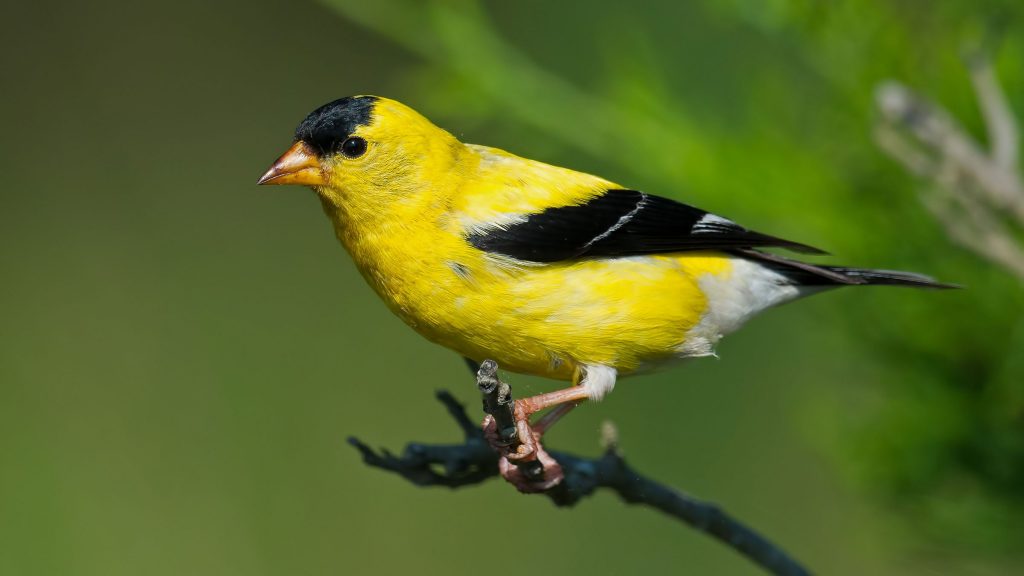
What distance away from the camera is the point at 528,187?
2643mm

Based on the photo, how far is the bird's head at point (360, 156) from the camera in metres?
2.52

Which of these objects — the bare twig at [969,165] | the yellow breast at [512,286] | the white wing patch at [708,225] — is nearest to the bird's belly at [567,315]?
the yellow breast at [512,286]

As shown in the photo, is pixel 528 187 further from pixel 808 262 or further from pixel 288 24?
pixel 288 24

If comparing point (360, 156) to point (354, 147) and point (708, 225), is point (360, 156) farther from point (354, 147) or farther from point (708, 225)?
point (708, 225)

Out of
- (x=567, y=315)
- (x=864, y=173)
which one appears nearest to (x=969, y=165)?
(x=864, y=173)

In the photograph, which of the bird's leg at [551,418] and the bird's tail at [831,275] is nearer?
the bird's tail at [831,275]

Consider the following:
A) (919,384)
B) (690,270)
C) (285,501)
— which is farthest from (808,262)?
(285,501)

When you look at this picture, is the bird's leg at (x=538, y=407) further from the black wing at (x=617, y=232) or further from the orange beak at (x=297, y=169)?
the orange beak at (x=297, y=169)

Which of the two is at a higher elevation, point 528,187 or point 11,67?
point 11,67

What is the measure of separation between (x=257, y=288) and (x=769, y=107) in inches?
149

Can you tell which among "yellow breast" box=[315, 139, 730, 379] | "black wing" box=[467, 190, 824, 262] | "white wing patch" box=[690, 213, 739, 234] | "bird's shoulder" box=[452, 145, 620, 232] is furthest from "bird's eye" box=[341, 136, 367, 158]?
"white wing patch" box=[690, 213, 739, 234]

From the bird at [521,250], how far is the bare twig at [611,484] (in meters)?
0.11

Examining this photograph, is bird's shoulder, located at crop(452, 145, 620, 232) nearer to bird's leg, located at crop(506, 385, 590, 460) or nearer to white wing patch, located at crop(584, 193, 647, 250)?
white wing patch, located at crop(584, 193, 647, 250)

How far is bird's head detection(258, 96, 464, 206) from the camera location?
2.52 metres
